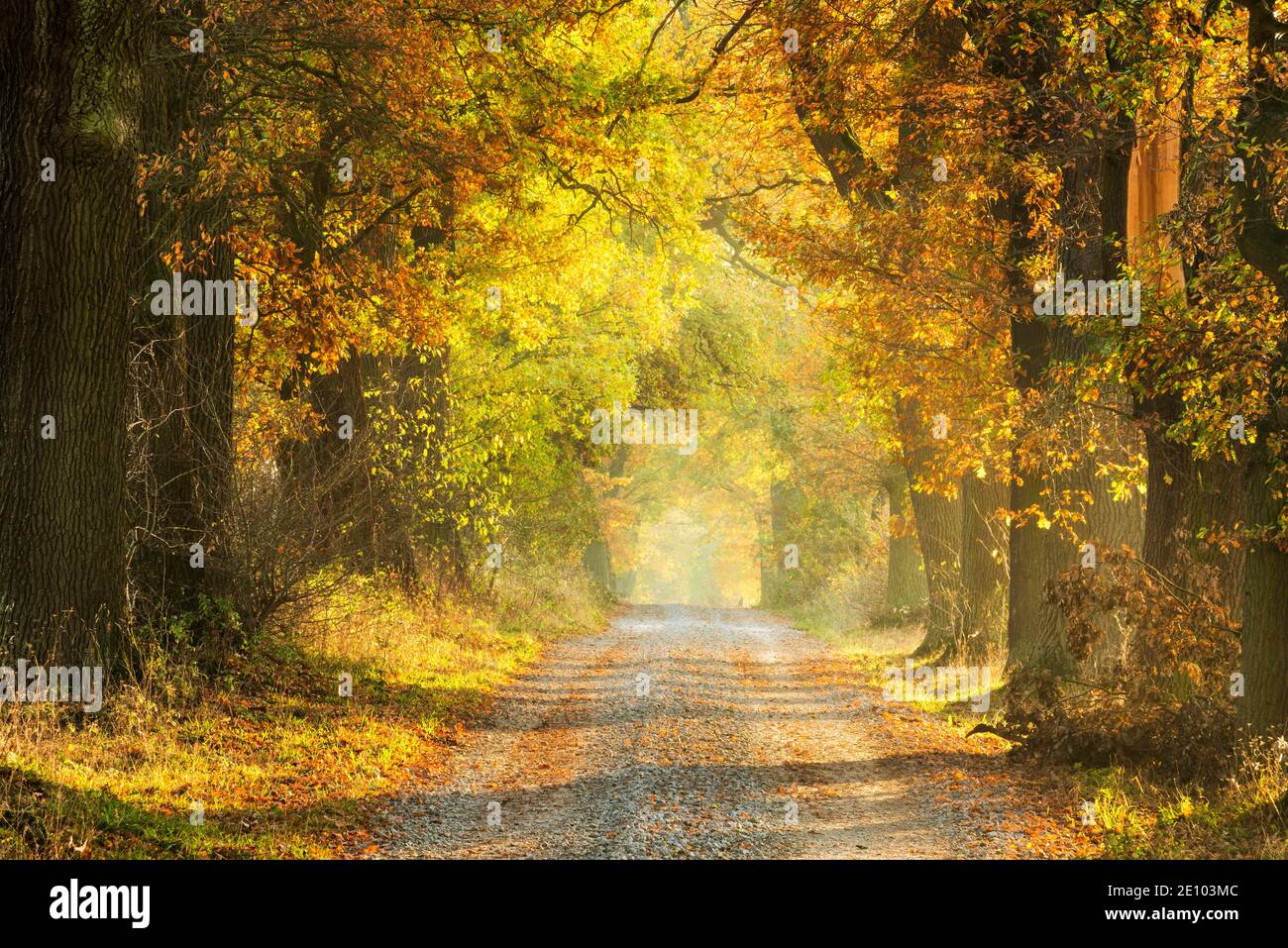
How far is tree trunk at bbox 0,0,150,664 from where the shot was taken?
9.59 meters

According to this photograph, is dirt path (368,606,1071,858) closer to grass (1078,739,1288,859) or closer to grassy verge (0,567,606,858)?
grassy verge (0,567,606,858)

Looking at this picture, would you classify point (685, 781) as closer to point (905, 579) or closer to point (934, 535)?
point (934, 535)

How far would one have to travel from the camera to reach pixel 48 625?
9.70 metres

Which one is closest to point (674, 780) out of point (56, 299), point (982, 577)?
point (56, 299)

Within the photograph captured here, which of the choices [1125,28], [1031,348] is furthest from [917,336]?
[1125,28]

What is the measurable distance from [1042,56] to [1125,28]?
2.29 meters

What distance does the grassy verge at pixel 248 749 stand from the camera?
7.48m

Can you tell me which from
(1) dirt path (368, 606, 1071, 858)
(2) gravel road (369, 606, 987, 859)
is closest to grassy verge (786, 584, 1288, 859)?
(1) dirt path (368, 606, 1071, 858)

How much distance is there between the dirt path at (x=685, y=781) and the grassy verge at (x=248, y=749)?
586mm

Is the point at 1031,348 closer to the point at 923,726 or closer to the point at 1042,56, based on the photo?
the point at 1042,56

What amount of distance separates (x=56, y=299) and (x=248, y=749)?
4.08m

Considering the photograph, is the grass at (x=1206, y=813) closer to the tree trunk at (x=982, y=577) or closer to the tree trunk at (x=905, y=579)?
the tree trunk at (x=982, y=577)

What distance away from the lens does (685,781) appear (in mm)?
10258

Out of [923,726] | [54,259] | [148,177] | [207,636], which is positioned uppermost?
[148,177]
